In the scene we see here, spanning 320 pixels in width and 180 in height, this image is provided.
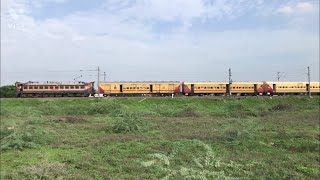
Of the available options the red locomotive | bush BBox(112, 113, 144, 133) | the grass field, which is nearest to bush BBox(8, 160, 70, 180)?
the grass field

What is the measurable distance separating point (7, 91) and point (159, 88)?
1103 inches

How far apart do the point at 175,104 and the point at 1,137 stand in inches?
1156

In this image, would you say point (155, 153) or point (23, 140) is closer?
point (155, 153)

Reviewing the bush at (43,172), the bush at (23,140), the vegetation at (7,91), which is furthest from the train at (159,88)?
the bush at (43,172)

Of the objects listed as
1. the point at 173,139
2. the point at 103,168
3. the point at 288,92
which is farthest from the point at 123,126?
the point at 288,92

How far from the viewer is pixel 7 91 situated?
217 feet

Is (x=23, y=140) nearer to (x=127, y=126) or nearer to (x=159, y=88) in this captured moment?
(x=127, y=126)

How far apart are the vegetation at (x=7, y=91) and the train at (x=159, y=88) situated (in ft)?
31.5

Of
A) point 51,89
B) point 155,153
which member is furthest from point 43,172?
point 51,89

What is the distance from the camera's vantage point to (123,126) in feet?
68.6

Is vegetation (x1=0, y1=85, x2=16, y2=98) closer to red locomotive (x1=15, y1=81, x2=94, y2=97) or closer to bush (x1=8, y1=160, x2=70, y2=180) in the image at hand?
red locomotive (x1=15, y1=81, x2=94, y2=97)

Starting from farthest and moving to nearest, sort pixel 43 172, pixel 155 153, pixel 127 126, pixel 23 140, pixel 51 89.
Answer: pixel 51 89
pixel 127 126
pixel 23 140
pixel 155 153
pixel 43 172

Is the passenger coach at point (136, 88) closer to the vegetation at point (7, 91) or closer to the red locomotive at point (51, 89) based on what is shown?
the red locomotive at point (51, 89)

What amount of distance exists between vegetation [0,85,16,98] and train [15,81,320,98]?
9.61 meters
